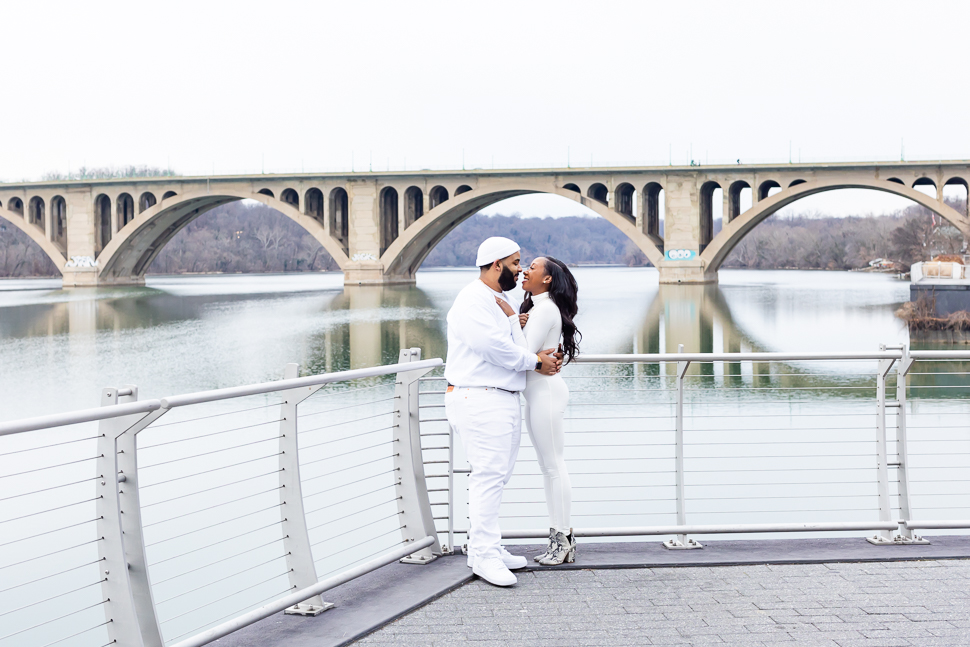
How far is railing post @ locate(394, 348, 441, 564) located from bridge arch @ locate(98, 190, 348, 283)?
186ft

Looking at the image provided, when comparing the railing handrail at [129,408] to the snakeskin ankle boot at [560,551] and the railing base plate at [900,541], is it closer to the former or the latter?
the snakeskin ankle boot at [560,551]

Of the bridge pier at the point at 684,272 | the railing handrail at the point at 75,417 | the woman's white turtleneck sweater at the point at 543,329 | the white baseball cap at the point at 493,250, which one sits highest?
the bridge pier at the point at 684,272

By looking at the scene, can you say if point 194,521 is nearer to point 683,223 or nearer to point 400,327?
point 400,327

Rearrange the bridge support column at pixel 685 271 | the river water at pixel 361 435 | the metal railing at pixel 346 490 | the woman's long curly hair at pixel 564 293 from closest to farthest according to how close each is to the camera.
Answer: the metal railing at pixel 346 490 → the woman's long curly hair at pixel 564 293 → the river water at pixel 361 435 → the bridge support column at pixel 685 271

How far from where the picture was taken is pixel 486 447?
4.26 m

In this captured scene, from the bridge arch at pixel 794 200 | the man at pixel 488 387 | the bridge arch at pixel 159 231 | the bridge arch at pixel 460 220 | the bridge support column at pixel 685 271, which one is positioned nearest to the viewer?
the man at pixel 488 387

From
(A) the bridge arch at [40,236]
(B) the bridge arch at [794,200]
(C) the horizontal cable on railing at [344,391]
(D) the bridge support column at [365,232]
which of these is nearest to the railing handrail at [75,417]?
(C) the horizontal cable on railing at [344,391]

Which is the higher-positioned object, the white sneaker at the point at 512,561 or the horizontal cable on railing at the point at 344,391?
the white sneaker at the point at 512,561

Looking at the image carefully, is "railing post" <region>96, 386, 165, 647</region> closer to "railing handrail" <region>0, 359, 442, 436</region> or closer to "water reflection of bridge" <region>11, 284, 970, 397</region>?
"railing handrail" <region>0, 359, 442, 436</region>

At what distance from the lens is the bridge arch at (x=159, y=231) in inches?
2413

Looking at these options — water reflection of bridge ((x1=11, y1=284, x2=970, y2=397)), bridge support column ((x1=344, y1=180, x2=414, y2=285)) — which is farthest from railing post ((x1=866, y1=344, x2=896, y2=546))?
bridge support column ((x1=344, y1=180, x2=414, y2=285))

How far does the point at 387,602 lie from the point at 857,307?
38.5 m

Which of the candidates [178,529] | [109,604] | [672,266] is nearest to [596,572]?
[109,604]

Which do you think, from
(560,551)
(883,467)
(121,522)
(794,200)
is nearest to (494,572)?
(560,551)
